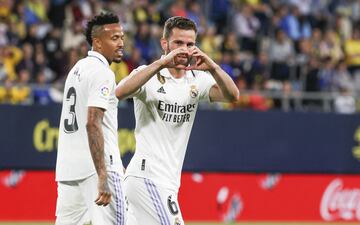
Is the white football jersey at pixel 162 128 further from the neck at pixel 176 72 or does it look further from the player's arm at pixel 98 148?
the player's arm at pixel 98 148

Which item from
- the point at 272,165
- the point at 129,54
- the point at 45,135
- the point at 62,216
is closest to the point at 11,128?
the point at 45,135

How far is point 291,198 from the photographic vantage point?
16531 mm

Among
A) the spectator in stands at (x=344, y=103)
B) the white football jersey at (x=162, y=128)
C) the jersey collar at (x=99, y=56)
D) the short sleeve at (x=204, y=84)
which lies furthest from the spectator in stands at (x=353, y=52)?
the jersey collar at (x=99, y=56)

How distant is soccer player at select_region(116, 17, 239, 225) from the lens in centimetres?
721

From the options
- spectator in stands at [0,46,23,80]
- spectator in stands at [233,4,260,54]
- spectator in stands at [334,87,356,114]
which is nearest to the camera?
spectator in stands at [0,46,23,80]

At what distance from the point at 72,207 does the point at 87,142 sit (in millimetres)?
497

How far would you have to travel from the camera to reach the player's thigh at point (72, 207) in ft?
24.0

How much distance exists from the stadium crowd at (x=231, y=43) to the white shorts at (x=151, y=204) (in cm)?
831

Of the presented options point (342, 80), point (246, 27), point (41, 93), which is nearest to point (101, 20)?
point (41, 93)

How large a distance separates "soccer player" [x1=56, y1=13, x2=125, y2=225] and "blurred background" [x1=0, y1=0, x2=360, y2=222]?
24.9ft

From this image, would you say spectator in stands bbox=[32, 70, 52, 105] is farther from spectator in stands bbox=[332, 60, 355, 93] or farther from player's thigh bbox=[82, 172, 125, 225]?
player's thigh bbox=[82, 172, 125, 225]

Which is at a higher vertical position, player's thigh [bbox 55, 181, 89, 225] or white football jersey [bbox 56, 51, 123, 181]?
white football jersey [bbox 56, 51, 123, 181]

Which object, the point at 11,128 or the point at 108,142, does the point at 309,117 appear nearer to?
the point at 11,128

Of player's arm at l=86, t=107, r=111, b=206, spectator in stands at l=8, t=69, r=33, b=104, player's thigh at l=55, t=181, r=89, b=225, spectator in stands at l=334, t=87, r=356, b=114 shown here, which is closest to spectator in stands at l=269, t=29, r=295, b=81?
spectator in stands at l=334, t=87, r=356, b=114
